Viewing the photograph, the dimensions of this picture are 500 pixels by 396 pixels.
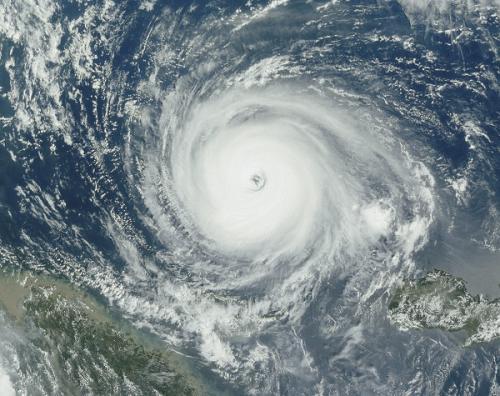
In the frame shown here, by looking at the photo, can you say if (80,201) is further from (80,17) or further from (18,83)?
(80,17)

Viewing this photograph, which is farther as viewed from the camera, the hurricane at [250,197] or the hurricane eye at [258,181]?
the hurricane eye at [258,181]

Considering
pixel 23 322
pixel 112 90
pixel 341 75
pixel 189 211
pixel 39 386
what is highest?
pixel 341 75

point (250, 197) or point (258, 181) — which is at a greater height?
point (258, 181)

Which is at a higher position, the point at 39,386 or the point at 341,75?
the point at 341,75

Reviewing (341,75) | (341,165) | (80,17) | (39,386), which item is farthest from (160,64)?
(39,386)

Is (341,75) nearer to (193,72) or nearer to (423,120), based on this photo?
(423,120)

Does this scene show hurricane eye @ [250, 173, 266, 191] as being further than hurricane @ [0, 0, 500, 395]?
Yes
